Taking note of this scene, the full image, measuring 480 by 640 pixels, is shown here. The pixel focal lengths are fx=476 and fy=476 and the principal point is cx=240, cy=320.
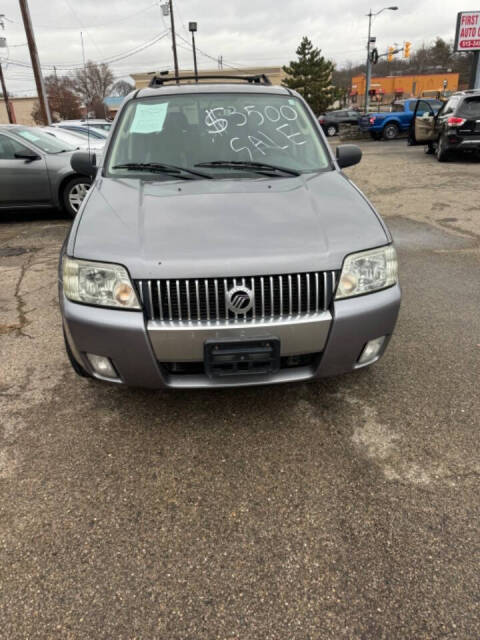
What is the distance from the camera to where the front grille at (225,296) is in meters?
2.23

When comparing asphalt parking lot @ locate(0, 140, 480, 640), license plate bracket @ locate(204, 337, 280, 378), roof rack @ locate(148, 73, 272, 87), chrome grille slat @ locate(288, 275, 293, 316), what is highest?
roof rack @ locate(148, 73, 272, 87)

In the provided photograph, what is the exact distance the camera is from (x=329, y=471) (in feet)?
7.65

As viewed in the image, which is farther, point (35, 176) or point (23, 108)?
point (23, 108)

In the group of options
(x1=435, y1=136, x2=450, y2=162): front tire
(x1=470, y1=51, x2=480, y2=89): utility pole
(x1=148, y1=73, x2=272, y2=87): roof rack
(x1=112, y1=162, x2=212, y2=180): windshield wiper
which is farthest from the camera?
(x1=470, y1=51, x2=480, y2=89): utility pole

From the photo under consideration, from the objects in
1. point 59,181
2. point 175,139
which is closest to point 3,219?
point 59,181

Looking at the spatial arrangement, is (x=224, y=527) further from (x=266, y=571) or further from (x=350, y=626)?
(x=350, y=626)

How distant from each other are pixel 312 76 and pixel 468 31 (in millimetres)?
33183

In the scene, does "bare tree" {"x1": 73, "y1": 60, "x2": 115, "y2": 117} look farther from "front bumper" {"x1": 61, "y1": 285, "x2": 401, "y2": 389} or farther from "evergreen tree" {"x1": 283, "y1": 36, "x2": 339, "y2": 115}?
"front bumper" {"x1": 61, "y1": 285, "x2": 401, "y2": 389}

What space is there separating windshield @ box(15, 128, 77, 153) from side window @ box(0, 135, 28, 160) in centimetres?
19

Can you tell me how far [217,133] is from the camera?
11.3 feet

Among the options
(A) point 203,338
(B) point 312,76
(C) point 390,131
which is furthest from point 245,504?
(B) point 312,76

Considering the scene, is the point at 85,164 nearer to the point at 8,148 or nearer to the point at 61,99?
the point at 8,148

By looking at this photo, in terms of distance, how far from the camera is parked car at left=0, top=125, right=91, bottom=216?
7574mm

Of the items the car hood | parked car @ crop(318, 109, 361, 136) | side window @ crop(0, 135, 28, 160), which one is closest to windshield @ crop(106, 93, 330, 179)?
the car hood
